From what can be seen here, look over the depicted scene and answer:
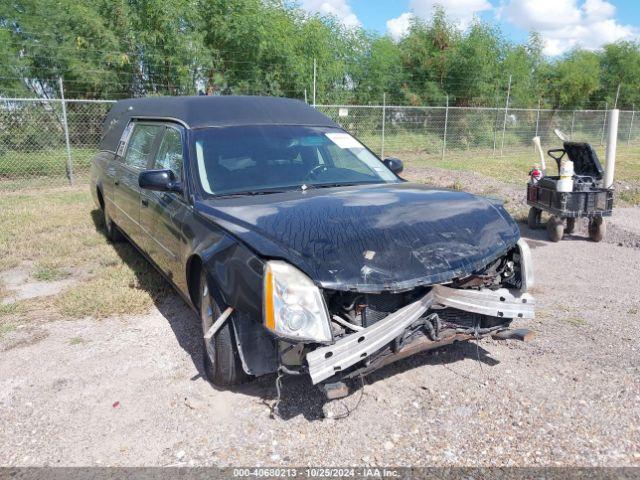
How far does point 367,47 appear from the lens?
64.2ft

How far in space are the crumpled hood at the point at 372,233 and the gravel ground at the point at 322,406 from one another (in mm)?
829

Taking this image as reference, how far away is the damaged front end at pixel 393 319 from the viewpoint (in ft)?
8.53

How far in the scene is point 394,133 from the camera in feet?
53.9

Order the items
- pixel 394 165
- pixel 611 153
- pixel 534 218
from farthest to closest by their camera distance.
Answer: pixel 534 218, pixel 611 153, pixel 394 165

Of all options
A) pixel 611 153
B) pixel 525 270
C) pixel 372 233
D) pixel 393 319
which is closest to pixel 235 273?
pixel 372 233

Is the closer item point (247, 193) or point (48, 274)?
point (247, 193)

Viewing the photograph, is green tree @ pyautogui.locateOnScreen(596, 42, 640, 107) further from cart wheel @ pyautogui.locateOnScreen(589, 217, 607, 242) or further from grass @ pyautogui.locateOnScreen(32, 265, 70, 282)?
grass @ pyautogui.locateOnScreen(32, 265, 70, 282)

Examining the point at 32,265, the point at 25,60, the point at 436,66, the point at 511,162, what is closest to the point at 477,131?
the point at 511,162

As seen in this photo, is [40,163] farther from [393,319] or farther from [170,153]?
[393,319]

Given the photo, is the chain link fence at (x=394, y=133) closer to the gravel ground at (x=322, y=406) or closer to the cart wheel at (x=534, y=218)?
the cart wheel at (x=534, y=218)

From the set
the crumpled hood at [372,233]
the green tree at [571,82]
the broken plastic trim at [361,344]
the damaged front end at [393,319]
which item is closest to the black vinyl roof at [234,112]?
the crumpled hood at [372,233]

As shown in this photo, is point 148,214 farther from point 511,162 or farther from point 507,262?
point 511,162

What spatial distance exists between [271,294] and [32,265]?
455 centimetres

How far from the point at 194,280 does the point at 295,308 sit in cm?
125
